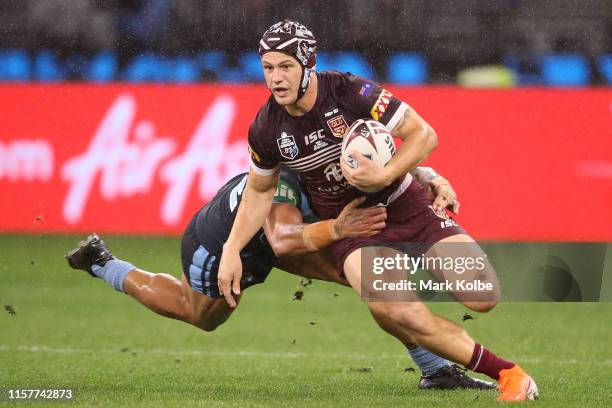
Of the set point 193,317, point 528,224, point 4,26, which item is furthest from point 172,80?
point 193,317

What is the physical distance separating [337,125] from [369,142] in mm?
394

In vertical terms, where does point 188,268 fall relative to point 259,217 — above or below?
below

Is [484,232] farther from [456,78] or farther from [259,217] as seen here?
[259,217]

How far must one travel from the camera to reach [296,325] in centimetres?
959

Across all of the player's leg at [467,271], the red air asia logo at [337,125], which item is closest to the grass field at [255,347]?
the player's leg at [467,271]

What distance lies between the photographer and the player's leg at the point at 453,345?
6211 mm

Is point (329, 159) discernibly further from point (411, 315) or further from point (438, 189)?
point (411, 315)

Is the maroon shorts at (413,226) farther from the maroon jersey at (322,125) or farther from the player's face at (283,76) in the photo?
the player's face at (283,76)

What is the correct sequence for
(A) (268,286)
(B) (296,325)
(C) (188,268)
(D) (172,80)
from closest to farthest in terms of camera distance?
(C) (188,268) → (B) (296,325) → (A) (268,286) → (D) (172,80)

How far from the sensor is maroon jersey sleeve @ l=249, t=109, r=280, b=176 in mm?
6660

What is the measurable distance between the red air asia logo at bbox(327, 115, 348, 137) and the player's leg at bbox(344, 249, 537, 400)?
97 cm

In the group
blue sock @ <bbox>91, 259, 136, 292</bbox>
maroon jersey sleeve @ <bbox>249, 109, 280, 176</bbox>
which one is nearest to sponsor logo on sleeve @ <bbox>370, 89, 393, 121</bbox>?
maroon jersey sleeve @ <bbox>249, 109, 280, 176</bbox>

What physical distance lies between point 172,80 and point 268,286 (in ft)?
10.7

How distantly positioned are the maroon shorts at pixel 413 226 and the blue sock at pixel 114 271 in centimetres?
178
